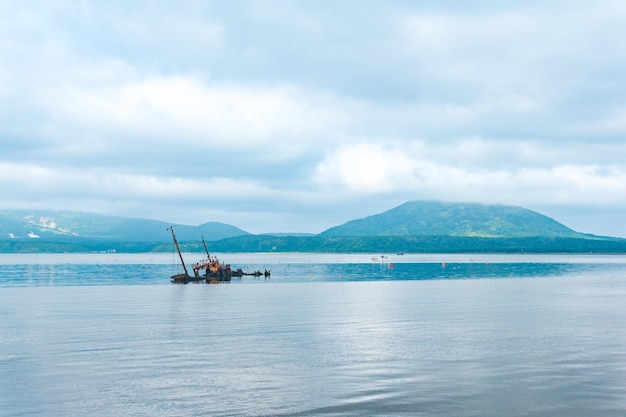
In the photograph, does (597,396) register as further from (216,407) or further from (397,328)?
(397,328)

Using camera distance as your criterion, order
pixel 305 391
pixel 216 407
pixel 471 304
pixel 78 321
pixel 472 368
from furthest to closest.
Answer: pixel 471 304 → pixel 78 321 → pixel 472 368 → pixel 305 391 → pixel 216 407

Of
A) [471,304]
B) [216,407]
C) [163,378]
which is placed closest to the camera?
[216,407]

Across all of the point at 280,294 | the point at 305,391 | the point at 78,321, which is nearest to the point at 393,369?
the point at 305,391

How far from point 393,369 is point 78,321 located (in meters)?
44.7

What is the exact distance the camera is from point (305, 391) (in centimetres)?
3906

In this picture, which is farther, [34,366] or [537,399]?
[34,366]

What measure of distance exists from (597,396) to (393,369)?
1321 centimetres

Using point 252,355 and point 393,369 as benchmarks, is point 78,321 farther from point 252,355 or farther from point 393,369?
point 393,369

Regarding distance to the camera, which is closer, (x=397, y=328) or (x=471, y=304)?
(x=397, y=328)

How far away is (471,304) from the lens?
324 feet

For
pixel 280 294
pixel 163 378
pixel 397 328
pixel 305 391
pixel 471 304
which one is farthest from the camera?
pixel 280 294

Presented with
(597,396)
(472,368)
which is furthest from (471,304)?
(597,396)

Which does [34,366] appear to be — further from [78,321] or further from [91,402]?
[78,321]

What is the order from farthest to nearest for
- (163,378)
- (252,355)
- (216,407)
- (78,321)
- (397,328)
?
(78,321) < (397,328) < (252,355) < (163,378) < (216,407)
